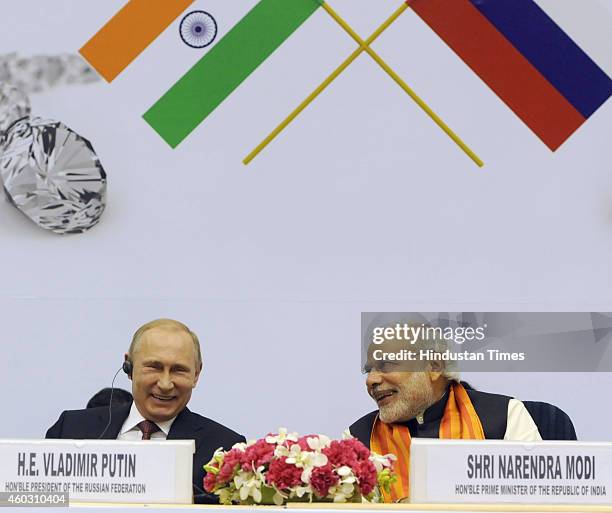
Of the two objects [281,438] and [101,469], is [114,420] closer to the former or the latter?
[101,469]

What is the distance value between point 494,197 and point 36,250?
1.35m

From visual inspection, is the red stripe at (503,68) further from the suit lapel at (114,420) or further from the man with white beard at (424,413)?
the suit lapel at (114,420)

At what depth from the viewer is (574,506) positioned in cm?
260

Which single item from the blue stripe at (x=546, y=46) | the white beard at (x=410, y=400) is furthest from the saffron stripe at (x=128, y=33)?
the white beard at (x=410, y=400)

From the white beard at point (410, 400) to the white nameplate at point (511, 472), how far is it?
0.37m

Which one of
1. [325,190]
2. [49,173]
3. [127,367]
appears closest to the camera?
[127,367]

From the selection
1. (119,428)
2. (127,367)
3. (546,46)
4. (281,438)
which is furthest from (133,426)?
(546,46)

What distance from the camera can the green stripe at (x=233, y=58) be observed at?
400cm

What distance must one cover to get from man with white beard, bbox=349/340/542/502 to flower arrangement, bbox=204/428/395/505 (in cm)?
35

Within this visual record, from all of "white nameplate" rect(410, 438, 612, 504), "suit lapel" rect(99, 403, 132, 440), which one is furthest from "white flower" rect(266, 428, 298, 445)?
"suit lapel" rect(99, 403, 132, 440)

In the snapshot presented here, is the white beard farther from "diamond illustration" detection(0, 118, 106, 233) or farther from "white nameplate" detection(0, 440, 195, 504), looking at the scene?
"diamond illustration" detection(0, 118, 106, 233)

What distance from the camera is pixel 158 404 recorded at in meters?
2.96

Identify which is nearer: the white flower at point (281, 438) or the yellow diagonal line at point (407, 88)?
the white flower at point (281, 438)

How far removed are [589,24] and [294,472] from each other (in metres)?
2.07
